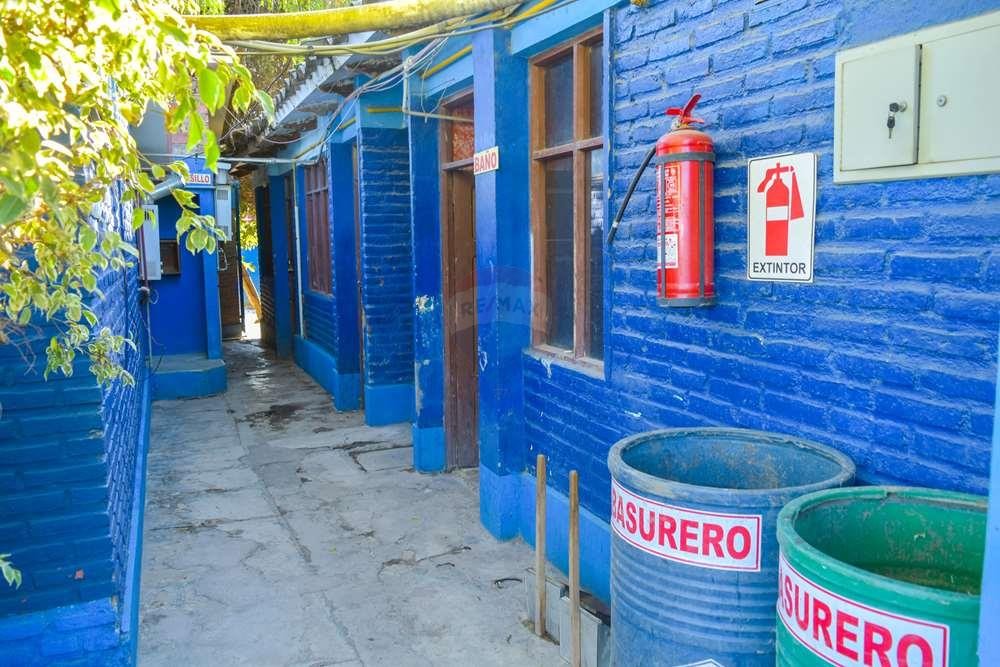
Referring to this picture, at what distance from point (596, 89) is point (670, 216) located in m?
1.45

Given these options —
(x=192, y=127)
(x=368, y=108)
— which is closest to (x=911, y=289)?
(x=192, y=127)

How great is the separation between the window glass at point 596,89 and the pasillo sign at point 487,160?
70cm

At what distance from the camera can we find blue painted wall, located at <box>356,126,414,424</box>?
309 inches

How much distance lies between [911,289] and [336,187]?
745cm

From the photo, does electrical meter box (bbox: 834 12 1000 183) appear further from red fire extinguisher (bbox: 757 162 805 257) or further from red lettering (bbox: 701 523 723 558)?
red lettering (bbox: 701 523 723 558)

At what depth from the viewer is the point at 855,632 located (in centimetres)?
174

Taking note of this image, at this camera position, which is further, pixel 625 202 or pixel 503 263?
pixel 503 263

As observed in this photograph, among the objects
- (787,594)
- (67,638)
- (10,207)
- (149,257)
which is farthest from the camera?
(149,257)

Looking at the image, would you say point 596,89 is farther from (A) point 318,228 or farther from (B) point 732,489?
(A) point 318,228

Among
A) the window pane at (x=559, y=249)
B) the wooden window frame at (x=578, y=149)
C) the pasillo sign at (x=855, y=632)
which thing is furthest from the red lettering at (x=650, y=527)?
the window pane at (x=559, y=249)

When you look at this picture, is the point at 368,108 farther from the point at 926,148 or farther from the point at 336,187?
the point at 926,148

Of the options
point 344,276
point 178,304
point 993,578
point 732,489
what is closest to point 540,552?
point 732,489

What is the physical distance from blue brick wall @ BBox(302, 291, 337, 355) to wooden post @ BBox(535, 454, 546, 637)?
19.8 ft

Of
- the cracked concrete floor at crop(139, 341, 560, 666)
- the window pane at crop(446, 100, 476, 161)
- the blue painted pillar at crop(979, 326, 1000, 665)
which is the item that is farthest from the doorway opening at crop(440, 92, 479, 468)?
the blue painted pillar at crop(979, 326, 1000, 665)
